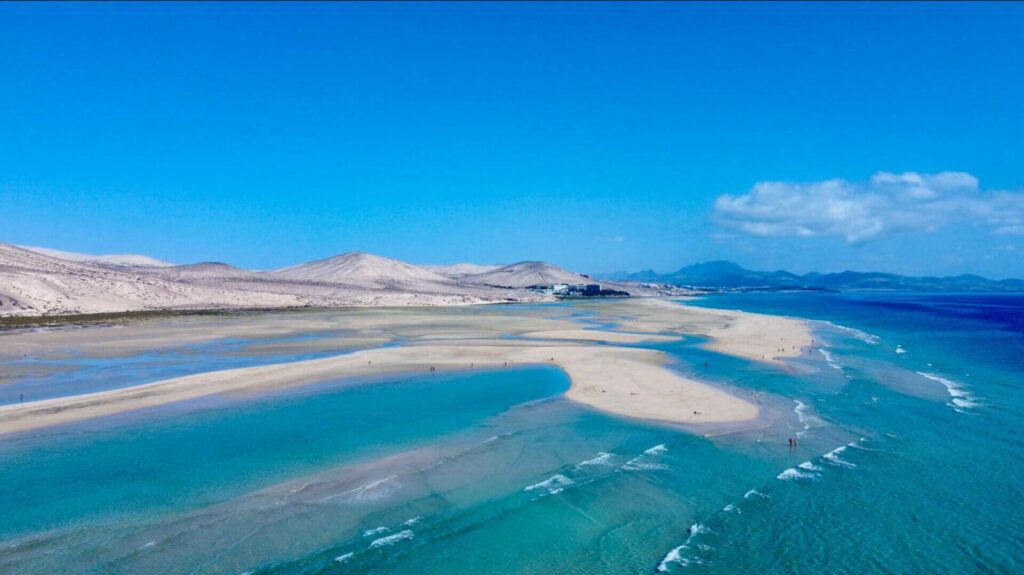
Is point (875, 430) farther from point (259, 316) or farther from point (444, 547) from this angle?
point (259, 316)

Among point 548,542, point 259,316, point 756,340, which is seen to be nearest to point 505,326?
point 756,340

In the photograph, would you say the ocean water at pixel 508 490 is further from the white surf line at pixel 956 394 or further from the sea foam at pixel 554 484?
the white surf line at pixel 956 394

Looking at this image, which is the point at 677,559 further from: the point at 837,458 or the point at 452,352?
the point at 452,352

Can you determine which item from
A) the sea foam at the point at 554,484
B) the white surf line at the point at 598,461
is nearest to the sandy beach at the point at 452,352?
the white surf line at the point at 598,461

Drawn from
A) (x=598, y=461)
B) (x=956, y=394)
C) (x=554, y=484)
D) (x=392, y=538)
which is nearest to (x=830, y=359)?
(x=956, y=394)

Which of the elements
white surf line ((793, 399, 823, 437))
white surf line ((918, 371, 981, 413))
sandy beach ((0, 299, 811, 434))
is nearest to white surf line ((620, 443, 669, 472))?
sandy beach ((0, 299, 811, 434))

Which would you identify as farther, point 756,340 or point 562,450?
point 756,340
